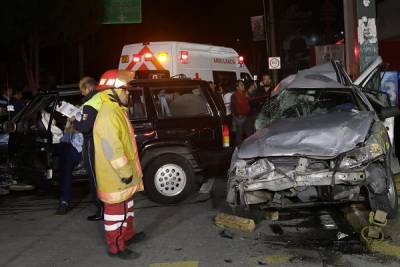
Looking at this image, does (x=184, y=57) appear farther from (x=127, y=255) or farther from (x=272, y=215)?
(x=127, y=255)

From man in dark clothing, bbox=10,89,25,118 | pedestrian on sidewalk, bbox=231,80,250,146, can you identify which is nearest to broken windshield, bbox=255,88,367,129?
pedestrian on sidewalk, bbox=231,80,250,146

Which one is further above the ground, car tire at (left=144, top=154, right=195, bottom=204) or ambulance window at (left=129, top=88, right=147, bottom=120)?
ambulance window at (left=129, top=88, right=147, bottom=120)

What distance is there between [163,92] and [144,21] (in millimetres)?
32357

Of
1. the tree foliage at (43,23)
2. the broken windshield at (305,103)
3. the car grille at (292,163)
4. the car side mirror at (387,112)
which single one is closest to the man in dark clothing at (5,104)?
the broken windshield at (305,103)

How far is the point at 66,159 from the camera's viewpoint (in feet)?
25.3

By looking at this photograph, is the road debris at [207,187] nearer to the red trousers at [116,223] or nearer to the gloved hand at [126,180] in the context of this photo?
the red trousers at [116,223]

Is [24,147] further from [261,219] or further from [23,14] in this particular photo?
[23,14]

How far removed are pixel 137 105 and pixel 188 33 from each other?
35.5 meters

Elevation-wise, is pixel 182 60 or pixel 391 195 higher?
pixel 182 60

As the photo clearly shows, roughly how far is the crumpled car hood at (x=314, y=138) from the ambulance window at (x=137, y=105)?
1997 mm

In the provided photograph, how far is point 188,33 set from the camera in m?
43.0

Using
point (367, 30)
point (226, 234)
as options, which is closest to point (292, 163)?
point (226, 234)

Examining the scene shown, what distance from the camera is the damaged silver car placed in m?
5.95

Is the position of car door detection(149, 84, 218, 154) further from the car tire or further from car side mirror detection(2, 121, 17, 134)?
car side mirror detection(2, 121, 17, 134)
